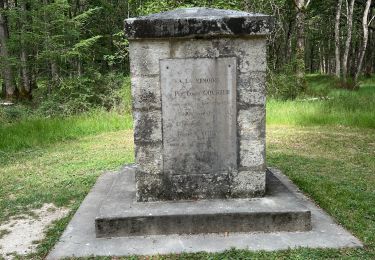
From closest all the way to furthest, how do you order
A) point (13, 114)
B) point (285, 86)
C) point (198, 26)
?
point (198, 26) → point (13, 114) → point (285, 86)

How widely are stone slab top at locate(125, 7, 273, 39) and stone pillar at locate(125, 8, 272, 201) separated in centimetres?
1

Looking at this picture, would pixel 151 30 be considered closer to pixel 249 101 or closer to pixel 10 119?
pixel 249 101

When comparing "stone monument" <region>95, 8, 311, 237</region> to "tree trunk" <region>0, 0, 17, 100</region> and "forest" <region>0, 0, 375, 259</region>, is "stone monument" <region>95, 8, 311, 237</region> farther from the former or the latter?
"tree trunk" <region>0, 0, 17, 100</region>

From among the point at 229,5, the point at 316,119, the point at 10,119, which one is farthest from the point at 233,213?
the point at 229,5

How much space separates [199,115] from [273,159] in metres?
3.42

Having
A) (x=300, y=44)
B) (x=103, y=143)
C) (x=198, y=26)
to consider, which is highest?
(x=300, y=44)

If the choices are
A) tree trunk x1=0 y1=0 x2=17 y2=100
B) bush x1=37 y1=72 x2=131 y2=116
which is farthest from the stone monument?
tree trunk x1=0 y1=0 x2=17 y2=100

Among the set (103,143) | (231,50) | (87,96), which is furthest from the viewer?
(87,96)

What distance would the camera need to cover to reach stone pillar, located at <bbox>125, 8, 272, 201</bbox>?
450 centimetres

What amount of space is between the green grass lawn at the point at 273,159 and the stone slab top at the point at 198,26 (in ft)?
7.38

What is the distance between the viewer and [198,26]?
4.47m

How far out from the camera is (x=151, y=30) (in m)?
4.45

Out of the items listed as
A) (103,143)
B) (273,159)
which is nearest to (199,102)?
(273,159)

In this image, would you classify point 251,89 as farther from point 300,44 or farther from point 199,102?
point 300,44
